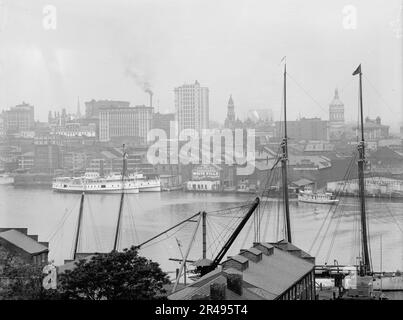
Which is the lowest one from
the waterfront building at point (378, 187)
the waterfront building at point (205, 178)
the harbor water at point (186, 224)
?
the harbor water at point (186, 224)

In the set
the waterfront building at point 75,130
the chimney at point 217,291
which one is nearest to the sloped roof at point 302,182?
the waterfront building at point 75,130

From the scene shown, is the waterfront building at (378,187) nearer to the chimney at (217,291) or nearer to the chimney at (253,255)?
the chimney at (253,255)

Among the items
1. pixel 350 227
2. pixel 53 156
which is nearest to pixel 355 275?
pixel 350 227

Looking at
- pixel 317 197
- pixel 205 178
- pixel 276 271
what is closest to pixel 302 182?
pixel 317 197

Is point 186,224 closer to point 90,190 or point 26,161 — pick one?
point 90,190

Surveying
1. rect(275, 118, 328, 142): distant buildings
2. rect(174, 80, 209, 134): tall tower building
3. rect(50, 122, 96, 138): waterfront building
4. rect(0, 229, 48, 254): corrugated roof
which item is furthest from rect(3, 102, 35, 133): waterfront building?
rect(275, 118, 328, 142): distant buildings

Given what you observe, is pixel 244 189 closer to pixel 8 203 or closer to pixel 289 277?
pixel 8 203
